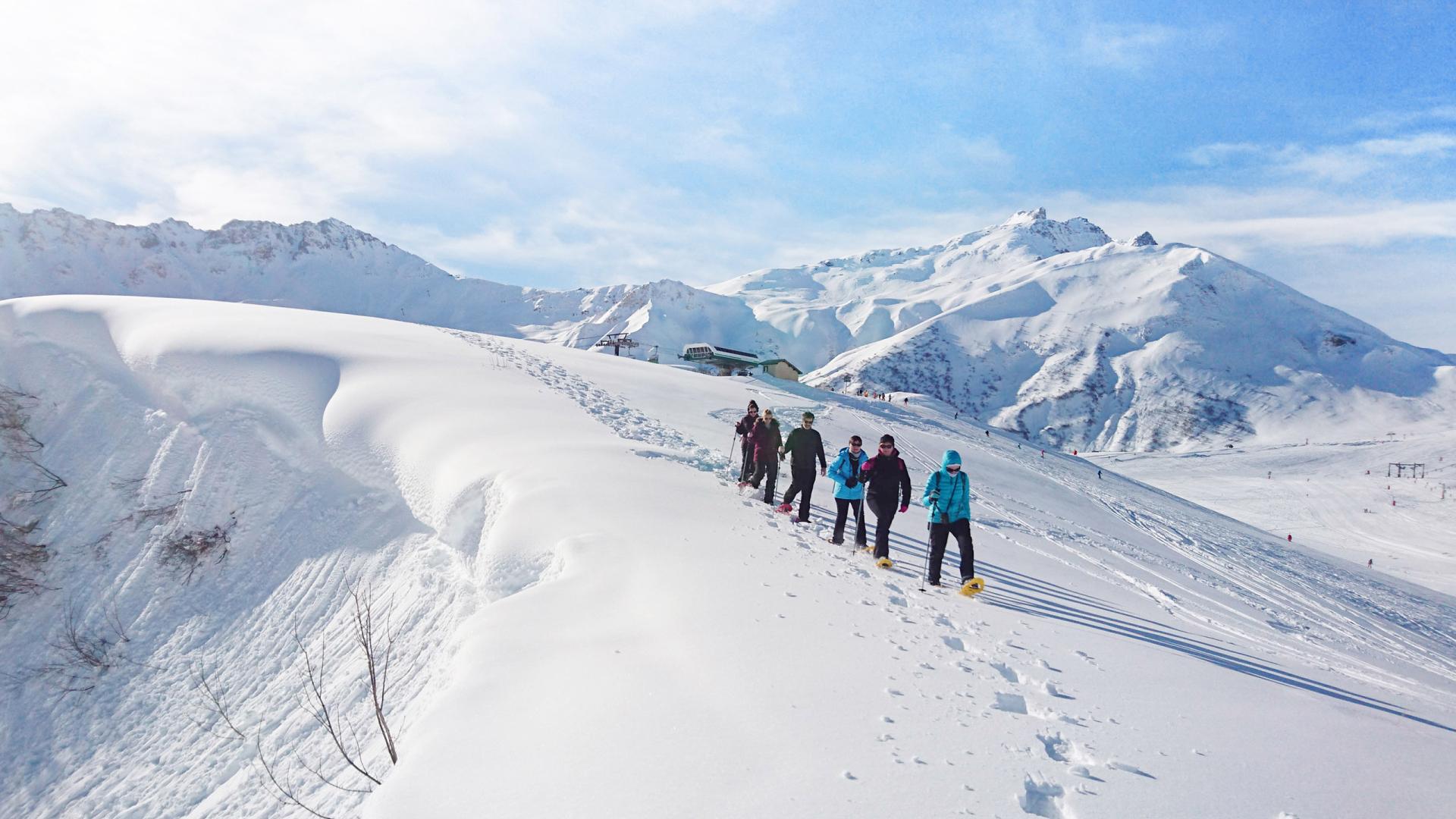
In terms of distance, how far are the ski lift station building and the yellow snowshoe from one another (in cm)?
4828

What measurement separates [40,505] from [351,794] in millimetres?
15009

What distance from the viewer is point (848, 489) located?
1105cm

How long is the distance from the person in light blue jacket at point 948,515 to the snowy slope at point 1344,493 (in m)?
38.3

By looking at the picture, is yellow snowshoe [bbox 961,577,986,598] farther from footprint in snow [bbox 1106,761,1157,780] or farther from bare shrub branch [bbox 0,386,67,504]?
bare shrub branch [bbox 0,386,67,504]

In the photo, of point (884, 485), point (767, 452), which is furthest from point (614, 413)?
point (884, 485)

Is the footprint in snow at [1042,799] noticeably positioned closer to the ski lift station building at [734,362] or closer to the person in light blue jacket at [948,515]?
the person in light blue jacket at [948,515]

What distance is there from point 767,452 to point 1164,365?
6485 inches

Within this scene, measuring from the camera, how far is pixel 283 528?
523 inches

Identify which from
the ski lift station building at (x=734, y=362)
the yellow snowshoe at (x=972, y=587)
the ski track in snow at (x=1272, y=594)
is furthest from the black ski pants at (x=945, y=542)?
the ski lift station building at (x=734, y=362)

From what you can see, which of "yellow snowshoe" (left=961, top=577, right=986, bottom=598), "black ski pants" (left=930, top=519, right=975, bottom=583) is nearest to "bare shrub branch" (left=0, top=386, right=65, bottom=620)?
"black ski pants" (left=930, top=519, right=975, bottom=583)

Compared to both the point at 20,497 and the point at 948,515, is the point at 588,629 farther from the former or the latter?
the point at 20,497

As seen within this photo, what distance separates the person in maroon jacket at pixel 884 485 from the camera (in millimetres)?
10008

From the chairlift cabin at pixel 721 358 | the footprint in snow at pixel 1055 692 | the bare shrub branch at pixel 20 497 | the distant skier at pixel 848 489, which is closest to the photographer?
the footprint in snow at pixel 1055 692

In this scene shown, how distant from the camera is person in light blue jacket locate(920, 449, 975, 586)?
355 inches
